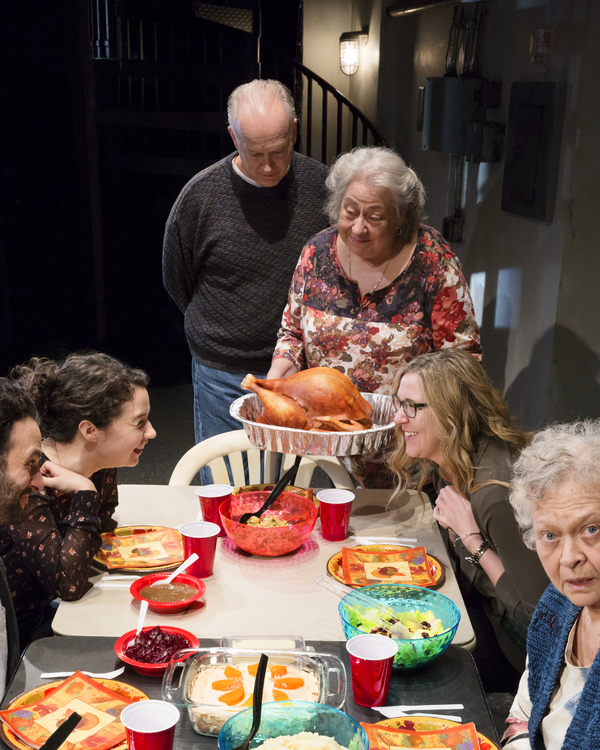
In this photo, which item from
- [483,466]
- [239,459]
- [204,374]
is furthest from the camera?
[204,374]

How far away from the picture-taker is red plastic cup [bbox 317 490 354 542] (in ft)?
6.29

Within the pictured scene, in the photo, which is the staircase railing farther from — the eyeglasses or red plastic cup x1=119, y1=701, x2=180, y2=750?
red plastic cup x1=119, y1=701, x2=180, y2=750

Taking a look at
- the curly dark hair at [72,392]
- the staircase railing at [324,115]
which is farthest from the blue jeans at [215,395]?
the staircase railing at [324,115]

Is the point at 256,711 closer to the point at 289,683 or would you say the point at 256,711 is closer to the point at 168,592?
the point at 289,683

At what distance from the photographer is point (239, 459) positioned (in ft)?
8.14

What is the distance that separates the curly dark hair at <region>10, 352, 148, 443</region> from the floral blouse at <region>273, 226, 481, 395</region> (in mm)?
647

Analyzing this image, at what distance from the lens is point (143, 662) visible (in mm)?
1403

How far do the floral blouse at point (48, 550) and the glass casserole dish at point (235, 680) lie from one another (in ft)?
1.39

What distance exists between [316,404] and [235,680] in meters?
0.73

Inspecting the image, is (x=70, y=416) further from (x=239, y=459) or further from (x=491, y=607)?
(x=491, y=607)

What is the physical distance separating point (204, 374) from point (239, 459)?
1.80 feet

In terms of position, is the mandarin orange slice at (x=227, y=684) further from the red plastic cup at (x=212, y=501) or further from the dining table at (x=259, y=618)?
the red plastic cup at (x=212, y=501)

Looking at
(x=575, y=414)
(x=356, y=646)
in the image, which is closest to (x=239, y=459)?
(x=356, y=646)

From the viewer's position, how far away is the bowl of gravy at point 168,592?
1602 millimetres
